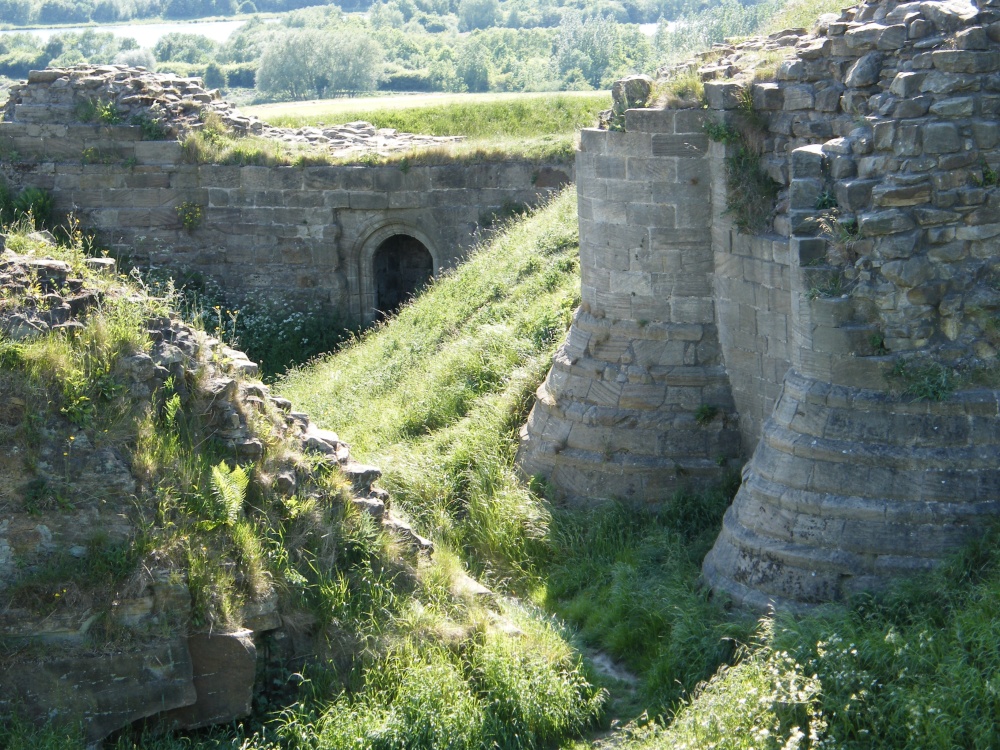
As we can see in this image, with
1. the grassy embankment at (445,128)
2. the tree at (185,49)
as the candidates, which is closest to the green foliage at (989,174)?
the grassy embankment at (445,128)

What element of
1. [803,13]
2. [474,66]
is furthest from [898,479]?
[474,66]

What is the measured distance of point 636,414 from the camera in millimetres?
9422

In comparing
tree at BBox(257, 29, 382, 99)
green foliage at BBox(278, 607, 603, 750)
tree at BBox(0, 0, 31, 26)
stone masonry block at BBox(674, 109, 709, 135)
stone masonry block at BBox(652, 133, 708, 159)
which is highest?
tree at BBox(0, 0, 31, 26)

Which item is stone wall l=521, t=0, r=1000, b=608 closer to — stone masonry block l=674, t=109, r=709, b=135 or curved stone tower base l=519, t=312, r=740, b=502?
stone masonry block l=674, t=109, r=709, b=135

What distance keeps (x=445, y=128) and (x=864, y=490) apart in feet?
→ 42.5

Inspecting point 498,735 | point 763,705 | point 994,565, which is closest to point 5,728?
point 498,735

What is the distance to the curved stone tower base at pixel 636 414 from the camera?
9266 mm

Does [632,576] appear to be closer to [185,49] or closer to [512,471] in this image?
[512,471]

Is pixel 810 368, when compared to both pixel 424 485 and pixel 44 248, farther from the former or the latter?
pixel 44 248

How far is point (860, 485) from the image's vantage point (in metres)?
7.05

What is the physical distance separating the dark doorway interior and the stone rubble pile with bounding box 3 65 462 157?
53.1 inches

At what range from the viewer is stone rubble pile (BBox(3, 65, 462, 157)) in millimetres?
16594

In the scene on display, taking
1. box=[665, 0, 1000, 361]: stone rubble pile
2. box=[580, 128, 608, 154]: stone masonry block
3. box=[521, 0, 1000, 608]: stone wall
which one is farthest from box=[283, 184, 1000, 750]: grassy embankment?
box=[580, 128, 608, 154]: stone masonry block

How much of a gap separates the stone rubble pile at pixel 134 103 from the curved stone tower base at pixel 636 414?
784 centimetres
